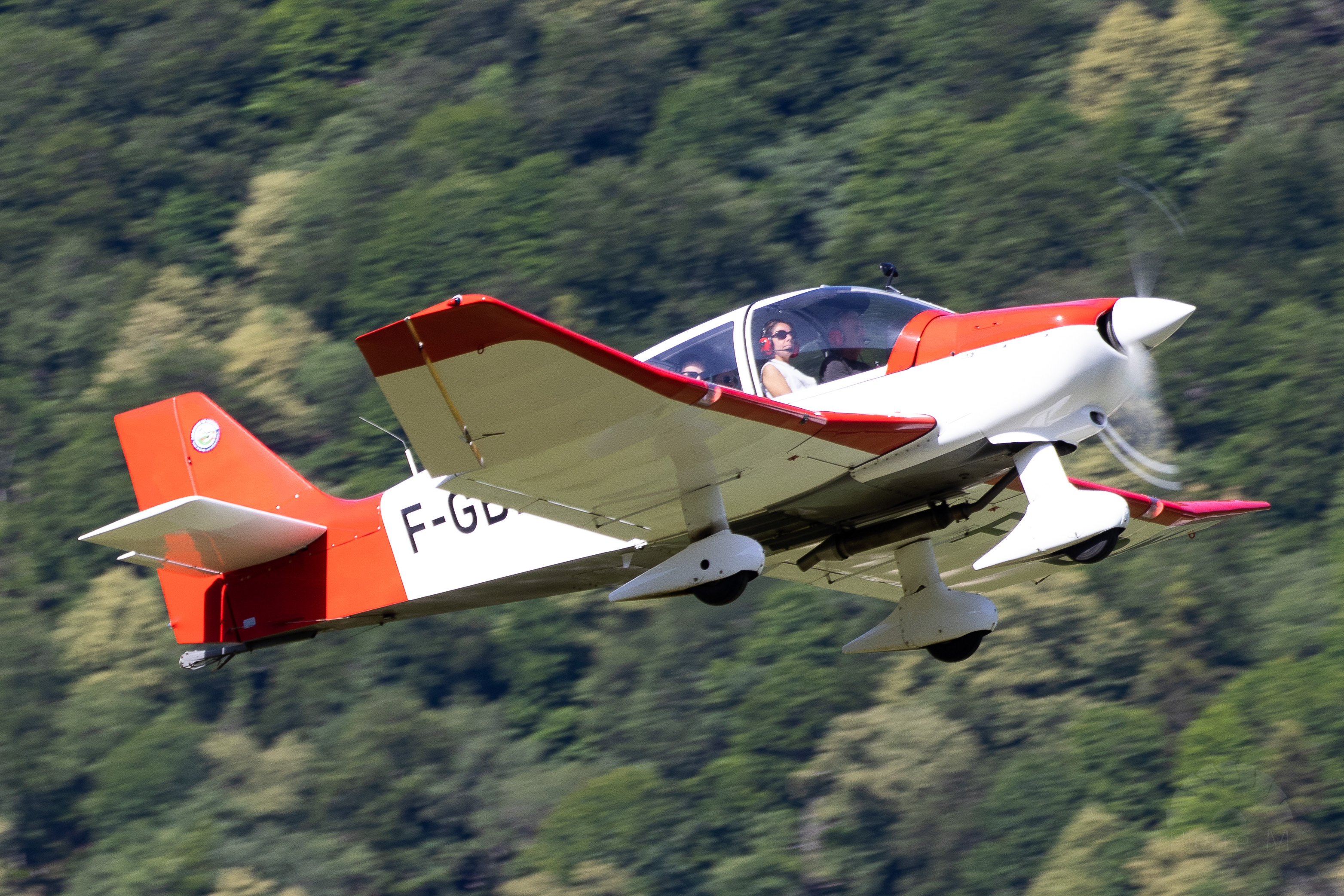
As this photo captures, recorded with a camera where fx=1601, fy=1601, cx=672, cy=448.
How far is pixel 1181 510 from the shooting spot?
1098cm

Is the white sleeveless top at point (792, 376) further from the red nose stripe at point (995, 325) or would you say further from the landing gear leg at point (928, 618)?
the landing gear leg at point (928, 618)

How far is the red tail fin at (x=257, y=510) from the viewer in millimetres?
10812

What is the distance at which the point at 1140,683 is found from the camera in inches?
1291

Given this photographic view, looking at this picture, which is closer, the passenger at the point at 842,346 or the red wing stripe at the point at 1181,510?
the passenger at the point at 842,346

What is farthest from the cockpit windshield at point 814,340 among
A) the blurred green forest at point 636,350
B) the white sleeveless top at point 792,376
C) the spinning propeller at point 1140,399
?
the blurred green forest at point 636,350

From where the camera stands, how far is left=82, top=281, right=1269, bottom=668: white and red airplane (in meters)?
7.81

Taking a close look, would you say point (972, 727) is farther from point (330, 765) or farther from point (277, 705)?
point (277, 705)

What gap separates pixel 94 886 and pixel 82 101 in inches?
1410

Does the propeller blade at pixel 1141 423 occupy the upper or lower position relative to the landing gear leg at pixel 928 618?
upper

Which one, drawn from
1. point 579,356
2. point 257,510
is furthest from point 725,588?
point 257,510

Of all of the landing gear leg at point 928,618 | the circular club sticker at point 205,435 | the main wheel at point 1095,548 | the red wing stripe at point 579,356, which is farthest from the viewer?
the circular club sticker at point 205,435

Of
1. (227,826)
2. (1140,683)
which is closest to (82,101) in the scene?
(227,826)

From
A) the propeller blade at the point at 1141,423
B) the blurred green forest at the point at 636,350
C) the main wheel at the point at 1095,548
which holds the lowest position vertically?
the blurred green forest at the point at 636,350

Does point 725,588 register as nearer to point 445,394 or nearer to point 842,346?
point 842,346
